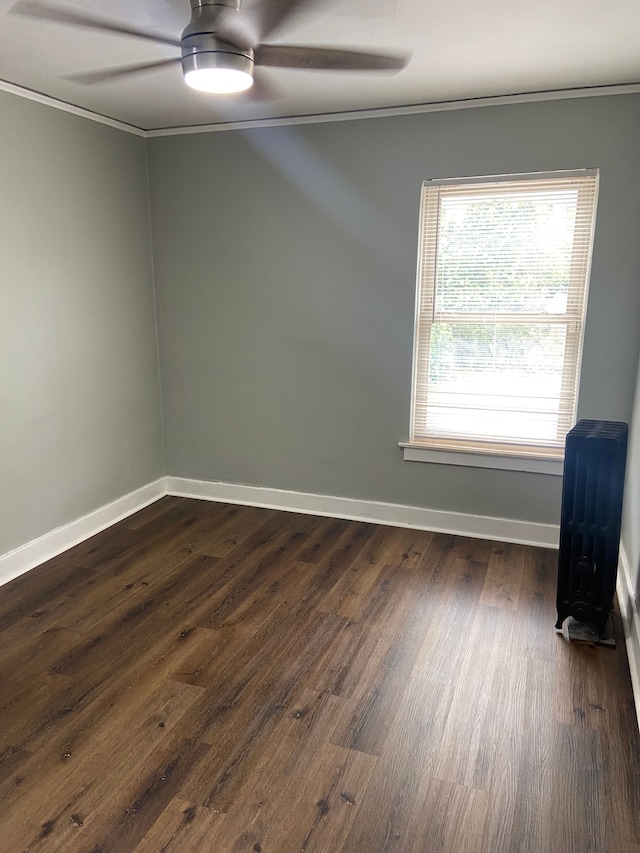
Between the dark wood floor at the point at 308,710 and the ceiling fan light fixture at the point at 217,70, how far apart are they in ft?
7.20

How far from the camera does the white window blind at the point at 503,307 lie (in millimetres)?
3076

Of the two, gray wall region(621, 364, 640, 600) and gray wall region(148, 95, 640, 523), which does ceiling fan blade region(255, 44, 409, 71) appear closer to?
gray wall region(148, 95, 640, 523)

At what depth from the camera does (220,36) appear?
6.63 feet

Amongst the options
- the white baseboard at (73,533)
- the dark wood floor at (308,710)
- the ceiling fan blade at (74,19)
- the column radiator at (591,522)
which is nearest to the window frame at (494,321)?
the dark wood floor at (308,710)

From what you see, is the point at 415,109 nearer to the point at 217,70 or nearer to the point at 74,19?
the point at 217,70

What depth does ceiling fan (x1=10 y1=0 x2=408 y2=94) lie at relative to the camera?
193 centimetres

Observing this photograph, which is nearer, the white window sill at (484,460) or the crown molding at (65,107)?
the crown molding at (65,107)

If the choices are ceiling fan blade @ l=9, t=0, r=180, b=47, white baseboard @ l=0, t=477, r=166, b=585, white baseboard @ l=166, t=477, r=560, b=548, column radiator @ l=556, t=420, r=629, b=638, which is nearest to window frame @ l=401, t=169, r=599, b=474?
white baseboard @ l=166, t=477, r=560, b=548

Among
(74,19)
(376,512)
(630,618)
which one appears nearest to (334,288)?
(376,512)

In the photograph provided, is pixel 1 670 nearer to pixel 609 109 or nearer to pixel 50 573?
pixel 50 573

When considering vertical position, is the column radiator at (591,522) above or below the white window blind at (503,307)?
below

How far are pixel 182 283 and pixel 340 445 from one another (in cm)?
150

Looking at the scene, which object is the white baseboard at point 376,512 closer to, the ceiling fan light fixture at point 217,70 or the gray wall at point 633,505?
the gray wall at point 633,505

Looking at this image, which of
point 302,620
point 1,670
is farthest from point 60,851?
point 302,620
